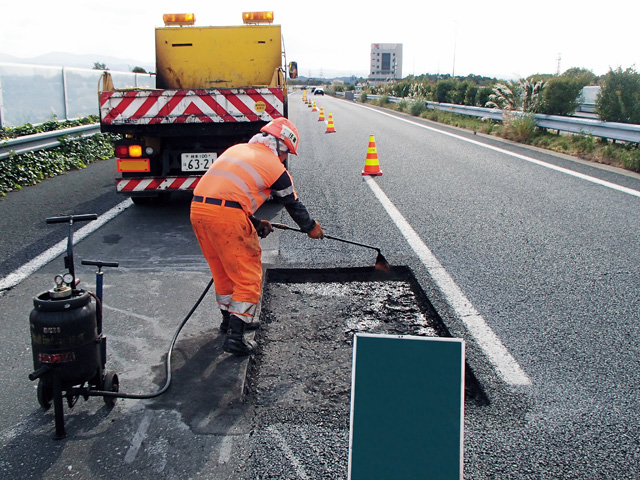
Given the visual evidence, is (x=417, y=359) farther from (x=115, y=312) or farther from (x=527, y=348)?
(x=115, y=312)

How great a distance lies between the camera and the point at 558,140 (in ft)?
43.4

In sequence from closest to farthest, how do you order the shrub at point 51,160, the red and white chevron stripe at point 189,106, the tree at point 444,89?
the red and white chevron stripe at point 189,106
the shrub at point 51,160
the tree at point 444,89

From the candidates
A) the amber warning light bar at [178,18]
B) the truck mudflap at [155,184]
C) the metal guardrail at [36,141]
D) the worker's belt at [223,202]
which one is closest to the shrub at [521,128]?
the amber warning light bar at [178,18]

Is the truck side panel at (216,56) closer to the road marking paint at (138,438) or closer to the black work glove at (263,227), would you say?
the black work glove at (263,227)

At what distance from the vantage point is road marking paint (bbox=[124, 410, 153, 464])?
255 centimetres

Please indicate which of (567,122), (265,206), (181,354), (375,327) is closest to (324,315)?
(375,327)

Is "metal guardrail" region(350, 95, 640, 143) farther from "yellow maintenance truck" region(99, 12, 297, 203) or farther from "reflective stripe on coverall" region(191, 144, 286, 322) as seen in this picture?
"reflective stripe on coverall" region(191, 144, 286, 322)

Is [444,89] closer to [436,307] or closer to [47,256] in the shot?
[47,256]

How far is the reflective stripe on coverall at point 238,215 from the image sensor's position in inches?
135

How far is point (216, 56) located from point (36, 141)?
3.33m

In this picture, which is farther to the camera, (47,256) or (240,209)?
(47,256)

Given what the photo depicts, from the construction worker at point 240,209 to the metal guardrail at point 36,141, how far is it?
19.8 feet

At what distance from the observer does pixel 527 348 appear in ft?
11.4

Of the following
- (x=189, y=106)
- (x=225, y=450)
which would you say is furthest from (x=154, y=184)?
(x=225, y=450)
